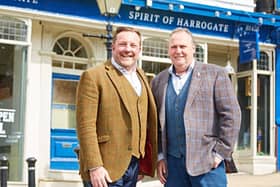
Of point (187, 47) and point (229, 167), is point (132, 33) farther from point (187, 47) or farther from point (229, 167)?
point (229, 167)

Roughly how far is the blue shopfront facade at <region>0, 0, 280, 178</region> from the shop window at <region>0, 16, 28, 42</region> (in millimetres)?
226

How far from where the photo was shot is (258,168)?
12.7 metres

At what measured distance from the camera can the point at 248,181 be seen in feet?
36.7

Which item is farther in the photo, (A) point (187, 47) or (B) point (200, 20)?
(B) point (200, 20)

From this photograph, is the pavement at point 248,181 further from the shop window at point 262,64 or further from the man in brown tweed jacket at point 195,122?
the man in brown tweed jacket at point 195,122

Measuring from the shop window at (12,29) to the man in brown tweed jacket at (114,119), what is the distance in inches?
244

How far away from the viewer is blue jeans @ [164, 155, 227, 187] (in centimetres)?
419

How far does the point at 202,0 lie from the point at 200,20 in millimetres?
447

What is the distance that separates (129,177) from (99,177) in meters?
0.28

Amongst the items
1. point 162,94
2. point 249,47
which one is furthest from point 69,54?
point 162,94

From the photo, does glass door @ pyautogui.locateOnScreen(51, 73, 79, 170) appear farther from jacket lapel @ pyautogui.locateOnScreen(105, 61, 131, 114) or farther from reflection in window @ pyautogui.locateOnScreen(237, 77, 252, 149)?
jacket lapel @ pyautogui.locateOnScreen(105, 61, 131, 114)

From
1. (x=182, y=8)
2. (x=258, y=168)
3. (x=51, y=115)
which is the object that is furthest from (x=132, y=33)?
(x=258, y=168)

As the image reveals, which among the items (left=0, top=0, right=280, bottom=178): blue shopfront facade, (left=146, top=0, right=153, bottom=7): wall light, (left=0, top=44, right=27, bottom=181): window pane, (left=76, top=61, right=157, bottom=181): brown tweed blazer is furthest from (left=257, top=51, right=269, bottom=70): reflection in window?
(left=76, top=61, right=157, bottom=181): brown tweed blazer

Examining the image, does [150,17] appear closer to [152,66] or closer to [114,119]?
[152,66]
